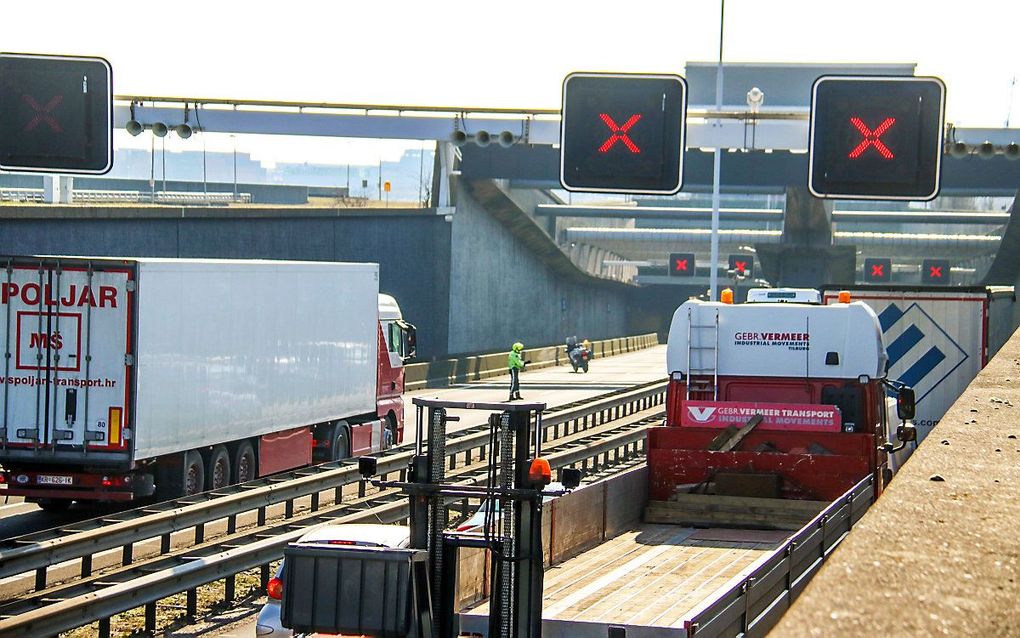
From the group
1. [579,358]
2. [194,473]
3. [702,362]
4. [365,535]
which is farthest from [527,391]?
[365,535]

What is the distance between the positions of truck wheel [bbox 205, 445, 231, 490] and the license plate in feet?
8.49

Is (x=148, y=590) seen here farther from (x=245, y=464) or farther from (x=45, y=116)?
(x=245, y=464)

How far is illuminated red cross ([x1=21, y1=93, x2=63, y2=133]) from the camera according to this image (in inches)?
641

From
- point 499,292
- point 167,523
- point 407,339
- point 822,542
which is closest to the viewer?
point 822,542

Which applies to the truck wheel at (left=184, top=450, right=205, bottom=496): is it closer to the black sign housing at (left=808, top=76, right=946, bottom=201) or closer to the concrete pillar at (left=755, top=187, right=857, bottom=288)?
the black sign housing at (left=808, top=76, right=946, bottom=201)

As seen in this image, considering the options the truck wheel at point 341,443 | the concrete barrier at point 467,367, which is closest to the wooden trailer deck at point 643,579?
the truck wheel at point 341,443

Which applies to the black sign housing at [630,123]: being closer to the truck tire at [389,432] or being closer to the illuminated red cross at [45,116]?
the illuminated red cross at [45,116]

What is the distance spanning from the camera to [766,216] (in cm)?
8056

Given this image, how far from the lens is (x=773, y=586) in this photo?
9961mm

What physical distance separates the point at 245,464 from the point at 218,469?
954 mm

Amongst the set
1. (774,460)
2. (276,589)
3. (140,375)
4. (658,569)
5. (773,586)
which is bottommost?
(276,589)

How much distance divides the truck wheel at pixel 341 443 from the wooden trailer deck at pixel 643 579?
14522 mm

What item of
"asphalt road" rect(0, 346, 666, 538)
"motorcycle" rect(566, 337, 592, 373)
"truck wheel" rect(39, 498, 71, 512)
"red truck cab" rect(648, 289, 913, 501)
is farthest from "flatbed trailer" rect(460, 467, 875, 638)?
"motorcycle" rect(566, 337, 592, 373)

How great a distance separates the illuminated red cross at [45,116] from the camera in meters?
16.3
